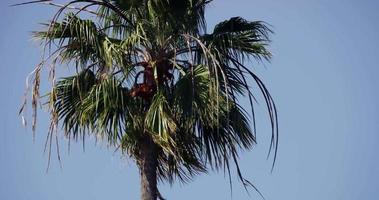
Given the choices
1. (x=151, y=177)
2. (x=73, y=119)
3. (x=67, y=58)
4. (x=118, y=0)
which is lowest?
(x=151, y=177)

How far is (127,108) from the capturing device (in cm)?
1116

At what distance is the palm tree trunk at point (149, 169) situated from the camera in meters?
11.1

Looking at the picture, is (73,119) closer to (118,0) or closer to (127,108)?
(127,108)

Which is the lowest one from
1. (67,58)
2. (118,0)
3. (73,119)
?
(73,119)

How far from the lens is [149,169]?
36.6 feet

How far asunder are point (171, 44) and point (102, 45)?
857 millimetres

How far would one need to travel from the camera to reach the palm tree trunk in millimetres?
11109

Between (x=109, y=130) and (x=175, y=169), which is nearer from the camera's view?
(x=109, y=130)

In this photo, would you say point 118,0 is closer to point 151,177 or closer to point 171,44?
point 171,44

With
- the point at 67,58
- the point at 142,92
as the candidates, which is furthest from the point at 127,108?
the point at 67,58

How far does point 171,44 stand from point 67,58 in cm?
130

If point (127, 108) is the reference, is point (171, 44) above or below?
above

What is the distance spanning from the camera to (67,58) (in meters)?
11.4

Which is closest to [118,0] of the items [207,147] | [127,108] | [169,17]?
[169,17]
